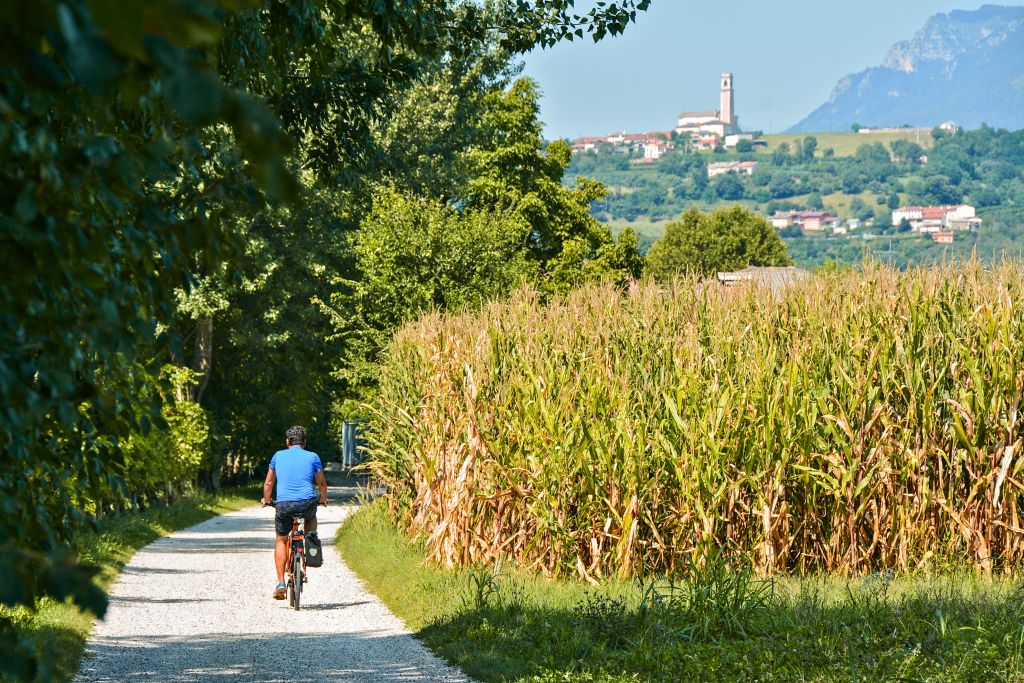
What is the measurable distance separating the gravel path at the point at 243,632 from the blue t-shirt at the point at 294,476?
43.5 inches

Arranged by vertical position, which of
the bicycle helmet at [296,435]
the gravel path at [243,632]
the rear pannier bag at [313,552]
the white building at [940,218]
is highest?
the white building at [940,218]

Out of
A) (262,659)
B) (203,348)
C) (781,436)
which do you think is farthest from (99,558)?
(203,348)

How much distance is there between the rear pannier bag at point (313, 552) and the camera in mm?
12688

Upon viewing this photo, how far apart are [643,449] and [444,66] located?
2601 cm

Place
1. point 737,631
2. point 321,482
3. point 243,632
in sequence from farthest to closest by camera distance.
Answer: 1. point 321,482
2. point 243,632
3. point 737,631

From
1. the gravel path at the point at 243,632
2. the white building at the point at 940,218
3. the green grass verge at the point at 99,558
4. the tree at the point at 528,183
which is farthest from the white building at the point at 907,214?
the gravel path at the point at 243,632

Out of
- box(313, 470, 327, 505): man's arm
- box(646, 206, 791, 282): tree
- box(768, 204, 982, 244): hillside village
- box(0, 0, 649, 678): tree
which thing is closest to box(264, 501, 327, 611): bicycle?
box(313, 470, 327, 505): man's arm

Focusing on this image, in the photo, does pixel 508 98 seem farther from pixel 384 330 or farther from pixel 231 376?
pixel 384 330

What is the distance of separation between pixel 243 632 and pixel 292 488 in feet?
6.19

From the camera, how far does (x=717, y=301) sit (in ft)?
44.3

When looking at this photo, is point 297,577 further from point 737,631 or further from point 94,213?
point 94,213

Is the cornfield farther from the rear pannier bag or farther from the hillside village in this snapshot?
the hillside village

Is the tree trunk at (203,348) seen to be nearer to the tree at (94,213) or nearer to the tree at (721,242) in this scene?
the tree at (94,213)

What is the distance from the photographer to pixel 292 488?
12.7 meters
